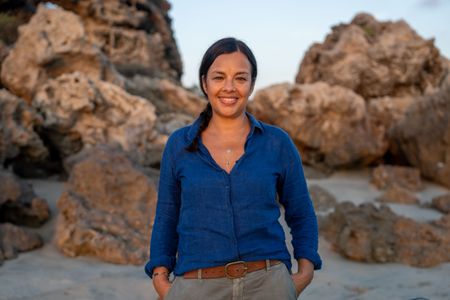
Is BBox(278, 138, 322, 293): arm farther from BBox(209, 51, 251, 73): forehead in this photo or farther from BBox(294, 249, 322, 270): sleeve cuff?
BBox(209, 51, 251, 73): forehead

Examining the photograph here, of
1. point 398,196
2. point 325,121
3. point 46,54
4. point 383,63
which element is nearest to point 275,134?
point 398,196

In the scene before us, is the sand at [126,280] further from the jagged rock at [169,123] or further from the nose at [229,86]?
the jagged rock at [169,123]

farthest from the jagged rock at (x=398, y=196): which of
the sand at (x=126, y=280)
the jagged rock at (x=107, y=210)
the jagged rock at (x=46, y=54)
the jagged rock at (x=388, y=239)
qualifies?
the jagged rock at (x=46, y=54)

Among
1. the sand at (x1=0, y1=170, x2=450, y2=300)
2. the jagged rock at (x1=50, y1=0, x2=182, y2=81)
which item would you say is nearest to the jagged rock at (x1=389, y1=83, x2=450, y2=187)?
the sand at (x1=0, y1=170, x2=450, y2=300)

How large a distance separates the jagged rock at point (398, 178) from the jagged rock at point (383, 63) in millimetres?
4163

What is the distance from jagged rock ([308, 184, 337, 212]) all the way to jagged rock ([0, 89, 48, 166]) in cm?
401

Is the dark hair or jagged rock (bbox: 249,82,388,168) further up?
the dark hair

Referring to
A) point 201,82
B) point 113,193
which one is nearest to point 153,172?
point 113,193

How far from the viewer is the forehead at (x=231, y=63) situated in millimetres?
1670

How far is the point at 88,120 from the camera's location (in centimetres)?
698

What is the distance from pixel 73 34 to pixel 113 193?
14.6 feet

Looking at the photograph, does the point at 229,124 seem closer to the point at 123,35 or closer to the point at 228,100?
the point at 228,100

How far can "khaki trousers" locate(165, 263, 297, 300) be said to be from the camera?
1506 millimetres

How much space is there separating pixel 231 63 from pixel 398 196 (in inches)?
250
